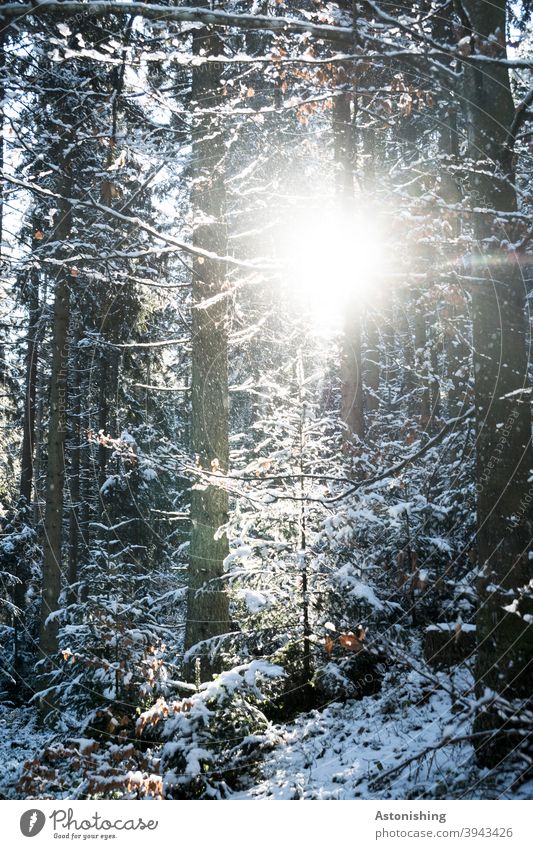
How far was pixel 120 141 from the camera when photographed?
261 inches

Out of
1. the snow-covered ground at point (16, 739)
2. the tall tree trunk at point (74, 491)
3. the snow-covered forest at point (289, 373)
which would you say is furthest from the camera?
the tall tree trunk at point (74, 491)

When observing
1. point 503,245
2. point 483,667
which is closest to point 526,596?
point 483,667

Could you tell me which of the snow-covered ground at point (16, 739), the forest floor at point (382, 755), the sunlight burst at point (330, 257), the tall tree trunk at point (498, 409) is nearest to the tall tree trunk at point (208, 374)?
the sunlight burst at point (330, 257)

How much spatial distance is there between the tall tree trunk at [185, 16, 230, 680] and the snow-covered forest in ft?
0.13

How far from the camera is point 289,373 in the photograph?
809 centimetres

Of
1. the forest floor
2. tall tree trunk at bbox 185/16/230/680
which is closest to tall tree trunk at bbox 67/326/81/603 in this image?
tall tree trunk at bbox 185/16/230/680

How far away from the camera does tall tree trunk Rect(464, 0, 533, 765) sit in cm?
453

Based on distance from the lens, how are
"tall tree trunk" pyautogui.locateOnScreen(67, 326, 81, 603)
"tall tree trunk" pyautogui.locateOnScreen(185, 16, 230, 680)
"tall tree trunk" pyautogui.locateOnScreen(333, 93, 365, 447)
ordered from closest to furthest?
"tall tree trunk" pyautogui.locateOnScreen(185, 16, 230, 680) → "tall tree trunk" pyautogui.locateOnScreen(333, 93, 365, 447) → "tall tree trunk" pyautogui.locateOnScreen(67, 326, 81, 603)

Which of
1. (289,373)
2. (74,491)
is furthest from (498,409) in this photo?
(74,491)
